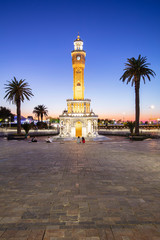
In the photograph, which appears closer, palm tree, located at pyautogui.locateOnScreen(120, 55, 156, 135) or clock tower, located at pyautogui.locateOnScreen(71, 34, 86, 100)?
palm tree, located at pyautogui.locateOnScreen(120, 55, 156, 135)

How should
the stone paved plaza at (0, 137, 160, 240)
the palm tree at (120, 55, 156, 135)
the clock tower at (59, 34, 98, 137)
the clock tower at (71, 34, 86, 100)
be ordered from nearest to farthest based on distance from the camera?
the stone paved plaza at (0, 137, 160, 240), the palm tree at (120, 55, 156, 135), the clock tower at (59, 34, 98, 137), the clock tower at (71, 34, 86, 100)

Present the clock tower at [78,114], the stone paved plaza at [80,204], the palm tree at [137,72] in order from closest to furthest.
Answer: the stone paved plaza at [80,204] < the palm tree at [137,72] < the clock tower at [78,114]

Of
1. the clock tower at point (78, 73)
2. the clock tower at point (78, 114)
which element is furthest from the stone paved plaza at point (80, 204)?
the clock tower at point (78, 73)

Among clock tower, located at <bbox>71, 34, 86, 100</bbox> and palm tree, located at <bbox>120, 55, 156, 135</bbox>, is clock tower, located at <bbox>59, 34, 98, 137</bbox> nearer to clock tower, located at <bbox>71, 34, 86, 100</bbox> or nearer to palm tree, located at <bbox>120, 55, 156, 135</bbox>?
clock tower, located at <bbox>71, 34, 86, 100</bbox>

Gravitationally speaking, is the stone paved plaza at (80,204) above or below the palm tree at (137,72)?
below

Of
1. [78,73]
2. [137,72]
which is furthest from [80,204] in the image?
[78,73]

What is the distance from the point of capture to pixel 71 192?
6.63 metres

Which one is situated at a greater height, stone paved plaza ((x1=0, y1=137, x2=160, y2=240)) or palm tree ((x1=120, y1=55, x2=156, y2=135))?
palm tree ((x1=120, y1=55, x2=156, y2=135))

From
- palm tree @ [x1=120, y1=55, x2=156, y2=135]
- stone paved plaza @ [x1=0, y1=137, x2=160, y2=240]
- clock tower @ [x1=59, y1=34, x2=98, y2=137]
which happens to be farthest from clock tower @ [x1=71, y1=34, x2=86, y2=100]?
stone paved plaza @ [x1=0, y1=137, x2=160, y2=240]

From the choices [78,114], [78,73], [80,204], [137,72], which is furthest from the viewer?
[78,73]

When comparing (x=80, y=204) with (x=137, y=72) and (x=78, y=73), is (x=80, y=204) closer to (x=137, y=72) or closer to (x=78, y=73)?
(x=137, y=72)

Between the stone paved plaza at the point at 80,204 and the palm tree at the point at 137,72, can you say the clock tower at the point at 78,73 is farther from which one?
the stone paved plaza at the point at 80,204

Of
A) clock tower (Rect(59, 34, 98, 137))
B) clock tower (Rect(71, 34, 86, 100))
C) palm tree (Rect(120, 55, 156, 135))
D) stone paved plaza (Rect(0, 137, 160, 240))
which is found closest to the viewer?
stone paved plaza (Rect(0, 137, 160, 240))

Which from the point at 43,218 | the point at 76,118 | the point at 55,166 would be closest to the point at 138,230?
the point at 43,218
